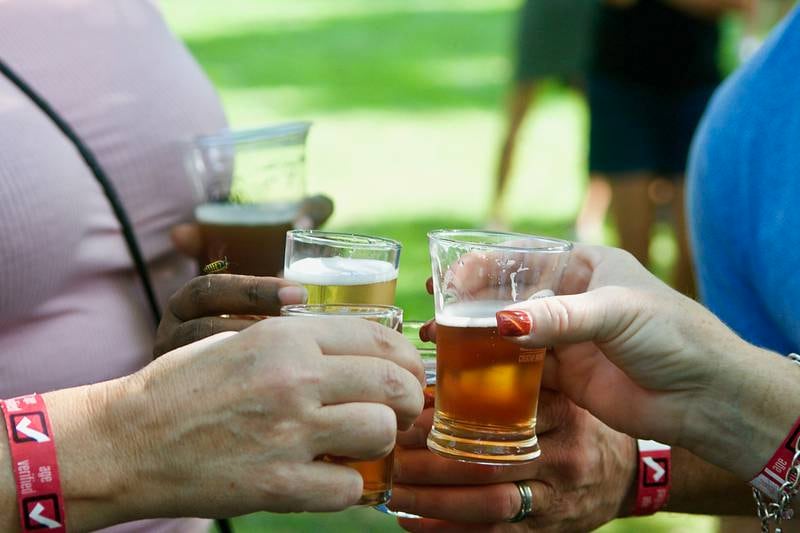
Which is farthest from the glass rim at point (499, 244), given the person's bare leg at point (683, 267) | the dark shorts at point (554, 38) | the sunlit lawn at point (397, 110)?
the dark shorts at point (554, 38)

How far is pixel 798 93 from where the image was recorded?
7.70 feet

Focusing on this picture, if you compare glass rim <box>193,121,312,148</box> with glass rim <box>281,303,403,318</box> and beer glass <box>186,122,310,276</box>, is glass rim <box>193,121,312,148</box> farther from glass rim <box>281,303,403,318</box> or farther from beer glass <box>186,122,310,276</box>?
glass rim <box>281,303,403,318</box>

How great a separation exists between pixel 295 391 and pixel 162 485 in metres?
0.22

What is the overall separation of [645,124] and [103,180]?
4.69 metres

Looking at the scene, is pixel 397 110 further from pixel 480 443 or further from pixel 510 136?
pixel 480 443

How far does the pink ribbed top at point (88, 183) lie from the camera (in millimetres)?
1880

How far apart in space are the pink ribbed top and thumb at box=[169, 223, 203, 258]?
2 cm

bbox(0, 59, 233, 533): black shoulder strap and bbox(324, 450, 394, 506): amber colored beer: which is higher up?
bbox(0, 59, 233, 533): black shoulder strap

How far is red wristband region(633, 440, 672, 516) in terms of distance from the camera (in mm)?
2205

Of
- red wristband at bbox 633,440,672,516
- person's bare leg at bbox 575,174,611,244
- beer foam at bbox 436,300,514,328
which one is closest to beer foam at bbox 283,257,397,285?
beer foam at bbox 436,300,514,328

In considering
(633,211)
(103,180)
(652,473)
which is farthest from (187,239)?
(633,211)

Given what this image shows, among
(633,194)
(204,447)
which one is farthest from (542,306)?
(633,194)

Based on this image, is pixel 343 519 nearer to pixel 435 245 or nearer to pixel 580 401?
pixel 580 401

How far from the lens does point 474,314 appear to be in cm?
173
